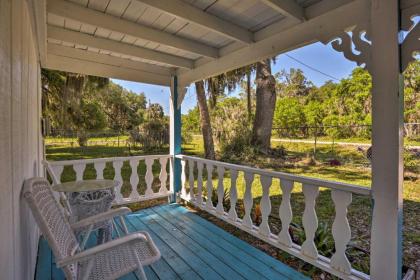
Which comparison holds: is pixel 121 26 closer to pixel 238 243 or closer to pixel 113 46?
pixel 113 46

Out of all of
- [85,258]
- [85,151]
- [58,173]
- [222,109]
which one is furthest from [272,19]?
[85,151]

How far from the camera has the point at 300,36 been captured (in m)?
2.20

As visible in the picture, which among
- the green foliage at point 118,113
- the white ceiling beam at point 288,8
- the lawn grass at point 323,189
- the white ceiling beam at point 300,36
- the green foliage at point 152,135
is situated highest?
the green foliage at point 118,113

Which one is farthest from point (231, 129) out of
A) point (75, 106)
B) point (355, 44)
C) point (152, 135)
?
point (355, 44)

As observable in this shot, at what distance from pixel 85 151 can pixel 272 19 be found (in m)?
12.7

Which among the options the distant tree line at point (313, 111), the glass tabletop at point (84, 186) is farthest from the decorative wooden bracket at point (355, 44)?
the distant tree line at point (313, 111)

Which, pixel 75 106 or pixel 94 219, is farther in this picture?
pixel 75 106

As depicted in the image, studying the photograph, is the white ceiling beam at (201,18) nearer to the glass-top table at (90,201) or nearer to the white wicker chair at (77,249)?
the white wicker chair at (77,249)

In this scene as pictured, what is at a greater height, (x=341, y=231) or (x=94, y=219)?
(x=94, y=219)

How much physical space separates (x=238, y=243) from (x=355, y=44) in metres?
2.16

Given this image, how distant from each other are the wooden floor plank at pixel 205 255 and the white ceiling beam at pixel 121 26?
2174 mm

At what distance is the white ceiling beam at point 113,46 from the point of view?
2.53m

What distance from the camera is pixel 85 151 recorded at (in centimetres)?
1270

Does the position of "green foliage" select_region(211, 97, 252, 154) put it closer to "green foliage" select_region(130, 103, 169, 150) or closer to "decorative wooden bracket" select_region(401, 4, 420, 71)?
"green foliage" select_region(130, 103, 169, 150)
